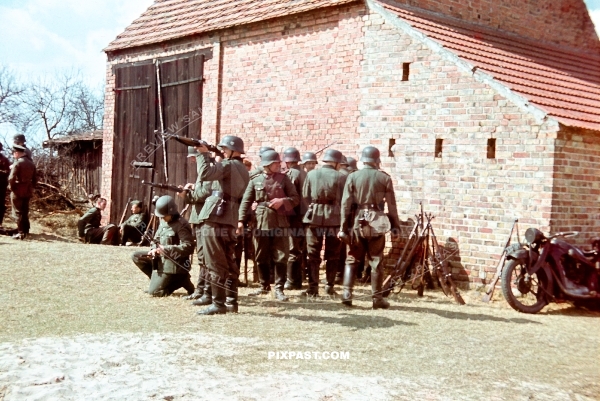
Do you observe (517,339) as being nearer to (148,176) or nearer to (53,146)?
(148,176)

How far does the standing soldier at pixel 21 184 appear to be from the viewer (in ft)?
42.3

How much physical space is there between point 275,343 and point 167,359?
1104 millimetres

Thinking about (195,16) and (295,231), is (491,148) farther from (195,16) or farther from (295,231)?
(195,16)

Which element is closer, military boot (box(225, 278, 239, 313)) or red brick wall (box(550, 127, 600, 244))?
military boot (box(225, 278, 239, 313))

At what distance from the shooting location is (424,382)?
518 cm

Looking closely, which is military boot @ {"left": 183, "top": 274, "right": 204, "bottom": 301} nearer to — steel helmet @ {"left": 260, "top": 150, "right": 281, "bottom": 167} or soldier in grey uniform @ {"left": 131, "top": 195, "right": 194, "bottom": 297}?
soldier in grey uniform @ {"left": 131, "top": 195, "right": 194, "bottom": 297}

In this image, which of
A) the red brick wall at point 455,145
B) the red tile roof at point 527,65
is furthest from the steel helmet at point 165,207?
the red tile roof at point 527,65

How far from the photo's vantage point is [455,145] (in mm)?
9578

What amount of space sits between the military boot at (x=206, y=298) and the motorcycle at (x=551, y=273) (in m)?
3.66

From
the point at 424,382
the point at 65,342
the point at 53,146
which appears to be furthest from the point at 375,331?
the point at 53,146

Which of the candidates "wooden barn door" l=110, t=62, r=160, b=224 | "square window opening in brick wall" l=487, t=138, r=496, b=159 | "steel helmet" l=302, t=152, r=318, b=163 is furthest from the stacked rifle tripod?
"wooden barn door" l=110, t=62, r=160, b=224

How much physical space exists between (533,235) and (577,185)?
136 cm

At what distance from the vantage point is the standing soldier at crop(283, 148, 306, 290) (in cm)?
921

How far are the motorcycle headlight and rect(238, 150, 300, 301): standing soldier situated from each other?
9.87 ft
